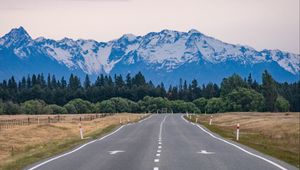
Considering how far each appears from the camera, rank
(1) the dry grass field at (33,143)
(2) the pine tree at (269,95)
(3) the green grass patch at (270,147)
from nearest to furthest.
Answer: (1) the dry grass field at (33,143), (3) the green grass patch at (270,147), (2) the pine tree at (269,95)

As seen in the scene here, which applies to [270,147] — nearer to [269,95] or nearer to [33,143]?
[33,143]

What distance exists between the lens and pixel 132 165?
21.5 metres

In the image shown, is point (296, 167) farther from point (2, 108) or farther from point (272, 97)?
point (272, 97)

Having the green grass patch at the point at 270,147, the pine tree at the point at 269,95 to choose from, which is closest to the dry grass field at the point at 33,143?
the green grass patch at the point at 270,147

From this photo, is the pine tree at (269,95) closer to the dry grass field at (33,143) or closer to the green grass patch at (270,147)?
the dry grass field at (33,143)

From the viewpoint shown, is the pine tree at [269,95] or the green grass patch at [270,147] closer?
the green grass patch at [270,147]

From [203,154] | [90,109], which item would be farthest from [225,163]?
[90,109]

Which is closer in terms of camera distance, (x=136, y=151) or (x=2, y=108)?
(x=136, y=151)

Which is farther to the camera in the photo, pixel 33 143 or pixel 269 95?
pixel 269 95

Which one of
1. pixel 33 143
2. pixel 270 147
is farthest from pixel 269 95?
pixel 270 147

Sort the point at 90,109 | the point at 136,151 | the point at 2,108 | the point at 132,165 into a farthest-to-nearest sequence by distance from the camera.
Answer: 1. the point at 90,109
2. the point at 2,108
3. the point at 136,151
4. the point at 132,165

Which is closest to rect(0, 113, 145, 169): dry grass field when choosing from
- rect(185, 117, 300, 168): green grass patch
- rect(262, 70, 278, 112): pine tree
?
rect(185, 117, 300, 168): green grass patch

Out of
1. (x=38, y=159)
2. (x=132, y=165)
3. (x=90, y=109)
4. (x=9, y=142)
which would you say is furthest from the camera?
(x=90, y=109)

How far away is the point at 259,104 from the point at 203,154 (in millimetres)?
156203
